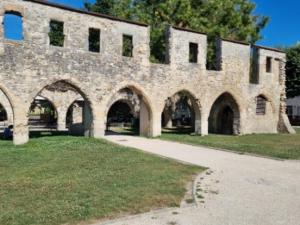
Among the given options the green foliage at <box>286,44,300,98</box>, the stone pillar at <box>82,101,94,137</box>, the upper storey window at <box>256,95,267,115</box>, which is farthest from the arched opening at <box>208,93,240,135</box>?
the green foliage at <box>286,44,300,98</box>

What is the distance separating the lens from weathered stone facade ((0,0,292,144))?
1738 cm

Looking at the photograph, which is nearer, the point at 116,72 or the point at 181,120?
the point at 116,72

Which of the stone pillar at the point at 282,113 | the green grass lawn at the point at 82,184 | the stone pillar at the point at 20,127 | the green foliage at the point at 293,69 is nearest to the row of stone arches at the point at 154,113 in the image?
the stone pillar at the point at 20,127

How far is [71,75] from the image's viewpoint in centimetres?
1886

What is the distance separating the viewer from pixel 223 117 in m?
27.3

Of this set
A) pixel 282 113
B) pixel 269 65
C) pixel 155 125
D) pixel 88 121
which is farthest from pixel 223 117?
pixel 88 121

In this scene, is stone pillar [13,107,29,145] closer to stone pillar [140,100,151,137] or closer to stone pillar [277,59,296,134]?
stone pillar [140,100,151,137]

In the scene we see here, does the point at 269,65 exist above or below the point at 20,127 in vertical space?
above

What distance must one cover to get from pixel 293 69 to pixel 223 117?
1415 centimetres

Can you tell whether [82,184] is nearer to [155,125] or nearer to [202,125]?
[155,125]

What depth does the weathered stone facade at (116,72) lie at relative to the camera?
17375mm

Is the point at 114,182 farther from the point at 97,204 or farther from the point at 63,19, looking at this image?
the point at 63,19

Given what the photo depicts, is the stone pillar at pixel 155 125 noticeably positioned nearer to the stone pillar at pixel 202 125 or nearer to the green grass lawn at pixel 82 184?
the stone pillar at pixel 202 125

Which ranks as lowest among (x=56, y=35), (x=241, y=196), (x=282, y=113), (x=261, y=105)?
(x=241, y=196)
